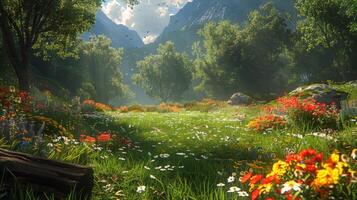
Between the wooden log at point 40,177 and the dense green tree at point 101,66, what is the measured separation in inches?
3071

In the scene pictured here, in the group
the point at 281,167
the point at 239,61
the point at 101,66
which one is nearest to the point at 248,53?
the point at 239,61

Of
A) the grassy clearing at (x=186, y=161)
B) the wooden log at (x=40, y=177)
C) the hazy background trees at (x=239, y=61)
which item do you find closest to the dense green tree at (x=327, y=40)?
the hazy background trees at (x=239, y=61)

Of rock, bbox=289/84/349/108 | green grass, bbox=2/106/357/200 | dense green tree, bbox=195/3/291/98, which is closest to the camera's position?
green grass, bbox=2/106/357/200

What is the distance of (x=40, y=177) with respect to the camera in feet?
16.0

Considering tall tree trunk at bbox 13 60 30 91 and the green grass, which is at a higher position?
tall tree trunk at bbox 13 60 30 91

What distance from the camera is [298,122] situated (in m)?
14.4

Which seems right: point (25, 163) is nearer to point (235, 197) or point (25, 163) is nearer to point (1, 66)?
point (235, 197)

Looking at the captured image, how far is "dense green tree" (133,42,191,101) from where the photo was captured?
94.1 metres

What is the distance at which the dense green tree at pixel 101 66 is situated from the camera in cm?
8400

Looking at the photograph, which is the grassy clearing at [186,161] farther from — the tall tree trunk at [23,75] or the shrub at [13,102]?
the tall tree trunk at [23,75]

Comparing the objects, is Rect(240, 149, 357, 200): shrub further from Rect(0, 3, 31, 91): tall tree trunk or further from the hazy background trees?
the hazy background trees

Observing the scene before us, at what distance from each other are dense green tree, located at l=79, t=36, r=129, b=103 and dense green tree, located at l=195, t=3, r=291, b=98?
74.4ft

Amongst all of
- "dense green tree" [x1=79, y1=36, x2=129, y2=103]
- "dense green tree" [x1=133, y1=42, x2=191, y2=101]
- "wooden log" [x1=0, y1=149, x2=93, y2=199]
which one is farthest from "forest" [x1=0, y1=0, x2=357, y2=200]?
"dense green tree" [x1=133, y1=42, x2=191, y2=101]

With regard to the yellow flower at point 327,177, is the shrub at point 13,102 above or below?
above
